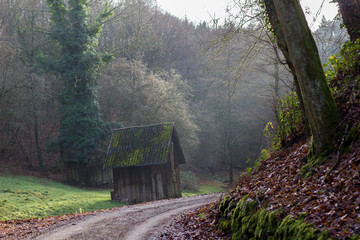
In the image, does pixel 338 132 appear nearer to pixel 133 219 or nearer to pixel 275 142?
pixel 275 142

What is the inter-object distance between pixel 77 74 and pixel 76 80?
75cm

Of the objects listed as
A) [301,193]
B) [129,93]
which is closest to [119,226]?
[301,193]

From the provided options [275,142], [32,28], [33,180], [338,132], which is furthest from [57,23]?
[338,132]

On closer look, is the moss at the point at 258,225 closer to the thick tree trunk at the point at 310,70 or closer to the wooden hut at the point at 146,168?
the thick tree trunk at the point at 310,70

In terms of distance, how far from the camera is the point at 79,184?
35062mm

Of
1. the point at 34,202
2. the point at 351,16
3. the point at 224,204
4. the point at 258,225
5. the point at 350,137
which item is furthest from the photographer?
the point at 34,202

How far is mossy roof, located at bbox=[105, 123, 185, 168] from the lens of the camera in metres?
24.8

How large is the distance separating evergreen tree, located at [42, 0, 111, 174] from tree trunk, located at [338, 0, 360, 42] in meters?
28.0

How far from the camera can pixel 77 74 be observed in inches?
1355

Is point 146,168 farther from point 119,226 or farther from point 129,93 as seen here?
point 129,93

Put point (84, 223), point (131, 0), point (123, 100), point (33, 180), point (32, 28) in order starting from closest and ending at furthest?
1. point (84, 223)
2. point (33, 180)
3. point (32, 28)
4. point (123, 100)
5. point (131, 0)

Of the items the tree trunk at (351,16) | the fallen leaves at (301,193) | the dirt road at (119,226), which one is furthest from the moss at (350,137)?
the dirt road at (119,226)

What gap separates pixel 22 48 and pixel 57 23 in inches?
186

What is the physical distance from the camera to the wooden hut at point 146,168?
25.0 metres
